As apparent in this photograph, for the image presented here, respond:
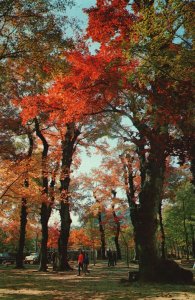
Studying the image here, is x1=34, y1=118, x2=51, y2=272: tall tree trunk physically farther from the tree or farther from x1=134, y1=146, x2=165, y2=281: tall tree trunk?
x1=134, y1=146, x2=165, y2=281: tall tree trunk

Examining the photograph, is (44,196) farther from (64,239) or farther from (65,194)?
(64,239)

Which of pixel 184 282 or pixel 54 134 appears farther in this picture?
pixel 54 134

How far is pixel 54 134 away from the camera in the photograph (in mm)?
Result: 29219

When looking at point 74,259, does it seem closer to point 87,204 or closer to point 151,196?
point 87,204

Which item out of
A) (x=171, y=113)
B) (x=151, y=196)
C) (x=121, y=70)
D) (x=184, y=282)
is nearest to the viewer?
(x=171, y=113)

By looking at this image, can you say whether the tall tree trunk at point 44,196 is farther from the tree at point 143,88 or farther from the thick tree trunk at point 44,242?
the tree at point 143,88

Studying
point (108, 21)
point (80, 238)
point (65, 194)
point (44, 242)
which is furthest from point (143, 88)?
point (80, 238)

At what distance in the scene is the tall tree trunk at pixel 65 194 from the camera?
942 inches

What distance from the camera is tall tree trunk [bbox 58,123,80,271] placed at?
2392cm

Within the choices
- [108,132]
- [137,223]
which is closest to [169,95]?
[137,223]

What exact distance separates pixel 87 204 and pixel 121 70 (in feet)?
114

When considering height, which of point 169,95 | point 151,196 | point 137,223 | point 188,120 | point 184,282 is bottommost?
point 184,282

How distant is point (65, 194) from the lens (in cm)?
2369

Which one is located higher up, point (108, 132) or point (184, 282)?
point (108, 132)
